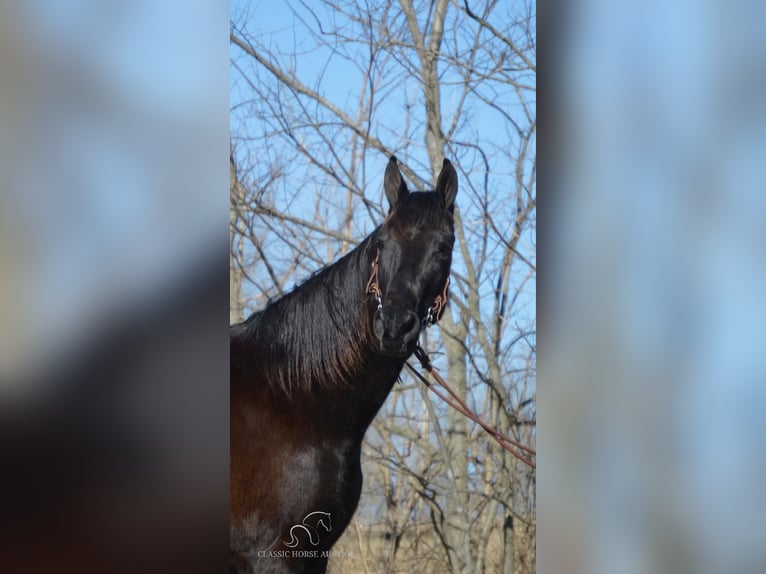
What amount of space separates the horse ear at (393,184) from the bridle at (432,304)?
0.18m

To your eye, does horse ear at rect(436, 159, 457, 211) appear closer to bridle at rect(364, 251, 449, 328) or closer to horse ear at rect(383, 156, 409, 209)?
horse ear at rect(383, 156, 409, 209)

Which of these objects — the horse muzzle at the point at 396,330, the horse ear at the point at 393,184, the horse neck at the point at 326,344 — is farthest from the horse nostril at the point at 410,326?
the horse ear at the point at 393,184

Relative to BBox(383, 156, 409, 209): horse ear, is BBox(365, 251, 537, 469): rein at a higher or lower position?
lower

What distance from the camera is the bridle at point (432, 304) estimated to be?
298 cm

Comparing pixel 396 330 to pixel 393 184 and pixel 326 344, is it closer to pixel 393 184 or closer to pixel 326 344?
pixel 326 344

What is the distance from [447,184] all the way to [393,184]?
0.57 ft

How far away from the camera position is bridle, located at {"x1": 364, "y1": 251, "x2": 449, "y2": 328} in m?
2.98

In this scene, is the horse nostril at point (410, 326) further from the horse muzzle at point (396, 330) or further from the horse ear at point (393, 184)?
the horse ear at point (393, 184)

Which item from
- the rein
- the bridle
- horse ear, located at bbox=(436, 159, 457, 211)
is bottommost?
the rein

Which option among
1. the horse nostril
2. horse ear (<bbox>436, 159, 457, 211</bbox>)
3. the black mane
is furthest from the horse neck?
horse ear (<bbox>436, 159, 457, 211</bbox>)
